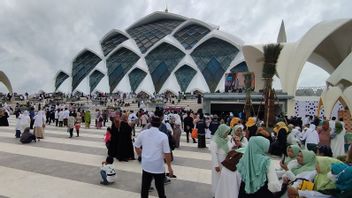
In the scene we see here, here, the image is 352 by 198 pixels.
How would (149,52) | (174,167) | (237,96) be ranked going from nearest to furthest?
(174,167), (237,96), (149,52)

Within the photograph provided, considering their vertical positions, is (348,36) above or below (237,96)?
above

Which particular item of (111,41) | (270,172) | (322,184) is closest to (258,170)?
(270,172)

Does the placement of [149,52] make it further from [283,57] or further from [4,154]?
[4,154]

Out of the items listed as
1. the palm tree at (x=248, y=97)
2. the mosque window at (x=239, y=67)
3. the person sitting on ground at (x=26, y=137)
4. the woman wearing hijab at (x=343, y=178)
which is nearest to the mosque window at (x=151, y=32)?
the mosque window at (x=239, y=67)

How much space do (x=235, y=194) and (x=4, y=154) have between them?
6.89 m

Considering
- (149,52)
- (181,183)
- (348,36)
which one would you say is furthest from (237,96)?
(149,52)

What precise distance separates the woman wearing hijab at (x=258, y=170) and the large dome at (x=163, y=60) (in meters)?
40.0

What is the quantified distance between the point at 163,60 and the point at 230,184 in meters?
44.5

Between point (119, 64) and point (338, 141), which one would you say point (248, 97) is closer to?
point (338, 141)

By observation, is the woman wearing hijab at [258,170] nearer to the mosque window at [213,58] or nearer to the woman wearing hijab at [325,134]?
the woman wearing hijab at [325,134]

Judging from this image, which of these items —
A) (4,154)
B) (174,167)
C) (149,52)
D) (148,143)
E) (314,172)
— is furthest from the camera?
(149,52)

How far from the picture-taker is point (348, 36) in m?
23.8

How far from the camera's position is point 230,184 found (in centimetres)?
358

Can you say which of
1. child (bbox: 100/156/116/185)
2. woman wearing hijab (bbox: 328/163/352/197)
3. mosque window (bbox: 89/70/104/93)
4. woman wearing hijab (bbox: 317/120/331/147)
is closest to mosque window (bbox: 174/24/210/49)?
mosque window (bbox: 89/70/104/93)
